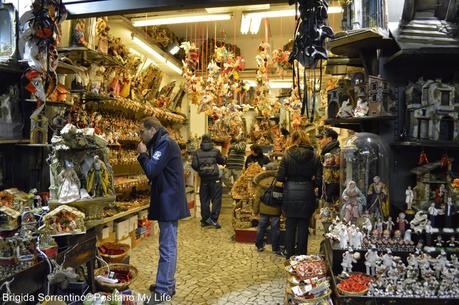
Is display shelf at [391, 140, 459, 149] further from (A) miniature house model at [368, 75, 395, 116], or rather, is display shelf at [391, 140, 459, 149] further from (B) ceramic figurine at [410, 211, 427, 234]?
(B) ceramic figurine at [410, 211, 427, 234]

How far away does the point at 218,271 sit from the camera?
4.88m

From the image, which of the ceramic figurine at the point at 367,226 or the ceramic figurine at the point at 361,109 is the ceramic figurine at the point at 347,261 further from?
the ceramic figurine at the point at 361,109

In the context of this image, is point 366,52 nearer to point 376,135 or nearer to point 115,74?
point 376,135

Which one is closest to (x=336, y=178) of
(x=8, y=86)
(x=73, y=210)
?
(x=73, y=210)

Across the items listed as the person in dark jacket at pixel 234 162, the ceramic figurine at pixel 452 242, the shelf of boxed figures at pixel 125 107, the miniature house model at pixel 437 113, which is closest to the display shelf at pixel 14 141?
the shelf of boxed figures at pixel 125 107

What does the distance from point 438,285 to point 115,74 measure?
15.8ft

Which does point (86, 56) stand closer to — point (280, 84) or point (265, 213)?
point (265, 213)

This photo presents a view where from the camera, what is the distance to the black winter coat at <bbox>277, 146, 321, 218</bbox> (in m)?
5.00

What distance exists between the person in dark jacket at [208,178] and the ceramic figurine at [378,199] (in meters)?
4.79

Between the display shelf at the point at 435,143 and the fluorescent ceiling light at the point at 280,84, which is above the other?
the fluorescent ceiling light at the point at 280,84

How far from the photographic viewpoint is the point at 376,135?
10.9 ft

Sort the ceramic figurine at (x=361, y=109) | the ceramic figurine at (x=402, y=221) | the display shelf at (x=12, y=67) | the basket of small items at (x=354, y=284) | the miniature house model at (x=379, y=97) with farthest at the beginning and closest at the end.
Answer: the display shelf at (x=12, y=67)
the ceramic figurine at (x=361, y=109)
the miniature house model at (x=379, y=97)
the ceramic figurine at (x=402, y=221)
the basket of small items at (x=354, y=284)

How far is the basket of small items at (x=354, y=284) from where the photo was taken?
8.27 feet

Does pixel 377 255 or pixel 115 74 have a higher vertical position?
pixel 115 74
